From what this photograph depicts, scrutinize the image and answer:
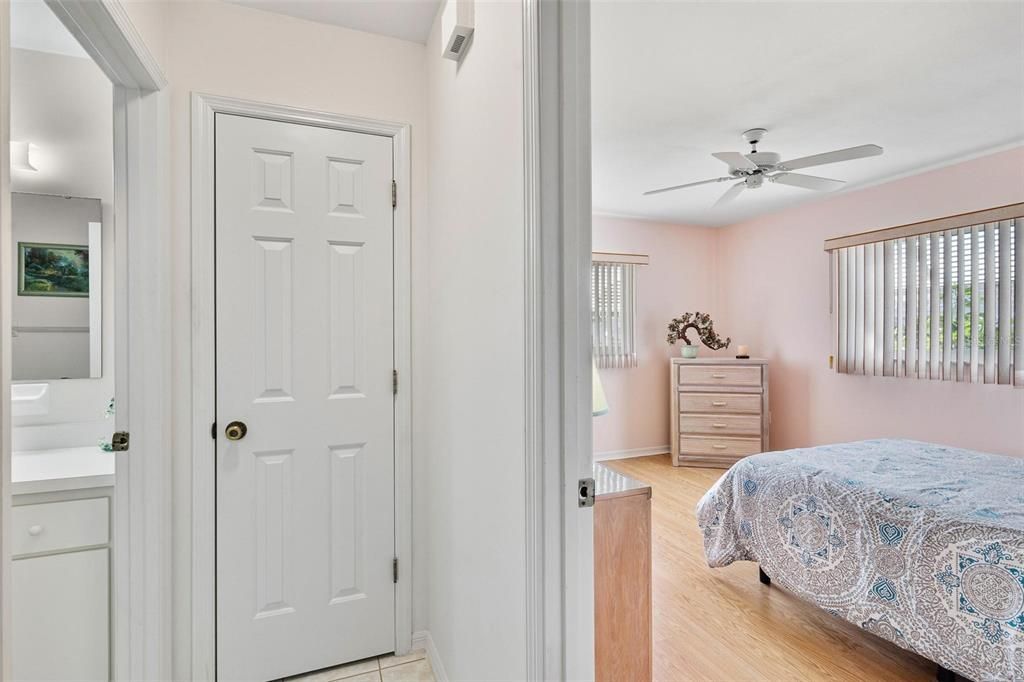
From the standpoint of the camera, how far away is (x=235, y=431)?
5.80 feet

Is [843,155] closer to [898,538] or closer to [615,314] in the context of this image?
[898,538]

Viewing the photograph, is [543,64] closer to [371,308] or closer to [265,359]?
[371,308]

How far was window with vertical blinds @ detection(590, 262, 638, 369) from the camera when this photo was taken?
5.23 meters

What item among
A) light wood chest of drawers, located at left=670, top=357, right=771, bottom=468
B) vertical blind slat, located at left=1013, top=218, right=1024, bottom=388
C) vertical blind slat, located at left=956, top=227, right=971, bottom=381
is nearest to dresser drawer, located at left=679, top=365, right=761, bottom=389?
light wood chest of drawers, located at left=670, top=357, right=771, bottom=468

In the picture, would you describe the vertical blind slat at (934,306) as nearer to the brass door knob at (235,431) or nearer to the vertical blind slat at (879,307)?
the vertical blind slat at (879,307)

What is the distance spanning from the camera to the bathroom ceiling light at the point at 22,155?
1.89 m

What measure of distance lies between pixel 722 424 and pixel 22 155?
205 inches

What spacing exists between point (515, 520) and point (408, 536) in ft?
3.37

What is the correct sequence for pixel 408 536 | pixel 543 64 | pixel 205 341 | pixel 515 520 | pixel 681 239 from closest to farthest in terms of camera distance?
pixel 543 64
pixel 515 520
pixel 205 341
pixel 408 536
pixel 681 239

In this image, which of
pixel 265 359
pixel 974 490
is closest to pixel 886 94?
pixel 974 490

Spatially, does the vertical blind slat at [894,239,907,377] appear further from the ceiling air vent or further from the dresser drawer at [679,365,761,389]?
the ceiling air vent

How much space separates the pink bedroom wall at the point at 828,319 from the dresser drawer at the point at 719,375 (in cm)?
46

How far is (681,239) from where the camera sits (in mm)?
5672

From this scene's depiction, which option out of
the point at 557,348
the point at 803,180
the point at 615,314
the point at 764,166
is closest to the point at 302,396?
the point at 557,348
